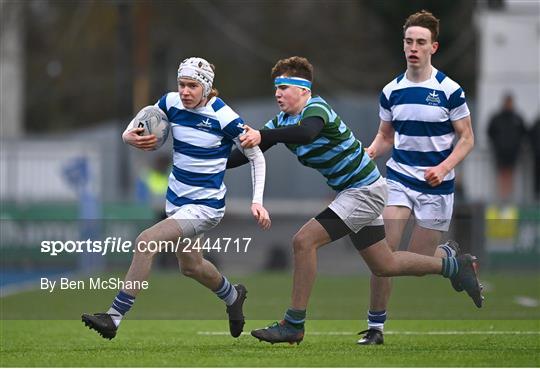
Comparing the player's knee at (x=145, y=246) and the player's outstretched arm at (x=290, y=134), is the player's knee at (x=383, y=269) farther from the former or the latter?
the player's knee at (x=145, y=246)

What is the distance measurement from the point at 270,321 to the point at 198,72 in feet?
14.0

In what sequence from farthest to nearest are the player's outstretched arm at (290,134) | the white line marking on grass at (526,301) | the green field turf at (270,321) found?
the white line marking on grass at (526,301) < the player's outstretched arm at (290,134) < the green field turf at (270,321)

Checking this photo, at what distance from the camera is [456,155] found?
11586mm

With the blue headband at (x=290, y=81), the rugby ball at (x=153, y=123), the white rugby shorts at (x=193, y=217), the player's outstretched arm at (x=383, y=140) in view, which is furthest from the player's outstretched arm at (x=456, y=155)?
the rugby ball at (x=153, y=123)

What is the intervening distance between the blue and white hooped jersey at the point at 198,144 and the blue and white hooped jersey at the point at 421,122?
4.43 ft

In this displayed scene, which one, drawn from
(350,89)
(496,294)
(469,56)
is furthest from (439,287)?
(350,89)

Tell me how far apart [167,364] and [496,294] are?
30.6 ft

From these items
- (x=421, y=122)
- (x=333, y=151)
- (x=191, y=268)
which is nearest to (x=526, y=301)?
(x=421, y=122)

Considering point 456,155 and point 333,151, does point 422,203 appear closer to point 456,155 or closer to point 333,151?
point 456,155

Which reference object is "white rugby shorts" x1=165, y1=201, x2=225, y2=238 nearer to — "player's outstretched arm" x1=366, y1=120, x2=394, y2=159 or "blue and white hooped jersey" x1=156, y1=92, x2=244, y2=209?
"blue and white hooped jersey" x1=156, y1=92, x2=244, y2=209

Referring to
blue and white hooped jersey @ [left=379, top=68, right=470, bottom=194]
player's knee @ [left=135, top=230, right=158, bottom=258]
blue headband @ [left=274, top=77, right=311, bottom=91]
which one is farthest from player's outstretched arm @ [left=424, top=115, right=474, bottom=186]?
player's knee @ [left=135, top=230, right=158, bottom=258]

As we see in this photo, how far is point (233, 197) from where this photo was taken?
3156 cm

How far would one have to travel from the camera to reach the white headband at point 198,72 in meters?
11.1

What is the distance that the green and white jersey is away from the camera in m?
11.1
